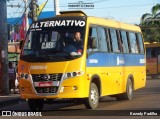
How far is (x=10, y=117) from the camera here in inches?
522

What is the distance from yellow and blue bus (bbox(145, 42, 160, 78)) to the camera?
3769 centimetres

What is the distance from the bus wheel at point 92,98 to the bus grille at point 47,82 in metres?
1.12

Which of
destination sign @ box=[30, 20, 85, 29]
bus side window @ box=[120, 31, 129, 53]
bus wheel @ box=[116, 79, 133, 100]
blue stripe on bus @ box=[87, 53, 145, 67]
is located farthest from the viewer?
bus wheel @ box=[116, 79, 133, 100]

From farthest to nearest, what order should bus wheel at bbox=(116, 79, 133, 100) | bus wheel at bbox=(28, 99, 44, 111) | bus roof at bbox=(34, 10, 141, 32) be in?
bus wheel at bbox=(116, 79, 133, 100)
bus roof at bbox=(34, 10, 141, 32)
bus wheel at bbox=(28, 99, 44, 111)

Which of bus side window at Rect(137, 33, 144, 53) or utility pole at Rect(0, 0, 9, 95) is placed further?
utility pole at Rect(0, 0, 9, 95)

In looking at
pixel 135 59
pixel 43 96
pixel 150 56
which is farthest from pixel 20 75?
pixel 150 56

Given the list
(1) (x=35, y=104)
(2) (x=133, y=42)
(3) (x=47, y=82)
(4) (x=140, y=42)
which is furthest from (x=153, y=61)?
(3) (x=47, y=82)

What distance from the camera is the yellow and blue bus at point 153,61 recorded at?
1484 inches

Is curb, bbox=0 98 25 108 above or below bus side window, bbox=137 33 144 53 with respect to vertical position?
below

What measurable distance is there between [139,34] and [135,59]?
5.96ft

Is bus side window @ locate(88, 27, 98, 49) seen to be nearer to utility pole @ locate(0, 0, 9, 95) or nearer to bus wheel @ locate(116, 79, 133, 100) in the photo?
bus wheel @ locate(116, 79, 133, 100)

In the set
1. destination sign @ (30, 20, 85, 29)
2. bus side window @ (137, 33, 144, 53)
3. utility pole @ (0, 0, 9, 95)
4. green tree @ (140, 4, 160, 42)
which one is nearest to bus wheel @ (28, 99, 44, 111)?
destination sign @ (30, 20, 85, 29)

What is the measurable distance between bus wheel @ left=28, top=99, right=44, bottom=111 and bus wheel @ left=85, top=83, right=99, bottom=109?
5.21ft

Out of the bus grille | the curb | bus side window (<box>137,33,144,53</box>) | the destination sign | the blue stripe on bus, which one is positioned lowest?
the curb
